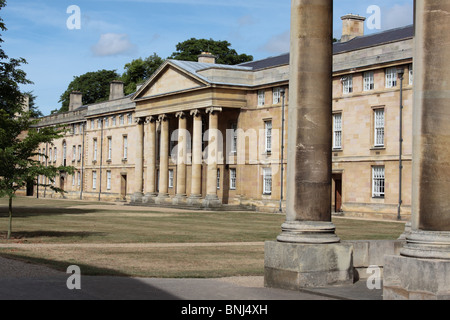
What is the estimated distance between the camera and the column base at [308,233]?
14.2 metres

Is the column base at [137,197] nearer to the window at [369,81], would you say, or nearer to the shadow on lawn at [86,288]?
the window at [369,81]

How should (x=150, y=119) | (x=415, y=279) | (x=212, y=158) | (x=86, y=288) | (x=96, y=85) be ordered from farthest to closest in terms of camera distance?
1. (x=96, y=85)
2. (x=150, y=119)
3. (x=212, y=158)
4. (x=86, y=288)
5. (x=415, y=279)

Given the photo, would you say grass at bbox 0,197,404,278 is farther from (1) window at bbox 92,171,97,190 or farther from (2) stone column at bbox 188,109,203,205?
(1) window at bbox 92,171,97,190

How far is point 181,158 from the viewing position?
68000mm

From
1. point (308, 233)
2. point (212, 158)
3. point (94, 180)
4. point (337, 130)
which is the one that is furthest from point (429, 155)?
point (94, 180)

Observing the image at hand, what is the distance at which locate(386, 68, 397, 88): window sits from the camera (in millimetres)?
49806

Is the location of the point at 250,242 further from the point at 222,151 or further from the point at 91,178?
the point at 91,178

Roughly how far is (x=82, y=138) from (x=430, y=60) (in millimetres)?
88643

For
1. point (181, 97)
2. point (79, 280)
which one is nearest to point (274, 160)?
→ point (181, 97)

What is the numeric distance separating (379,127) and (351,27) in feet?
55.4

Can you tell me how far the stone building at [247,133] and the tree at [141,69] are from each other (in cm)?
1449

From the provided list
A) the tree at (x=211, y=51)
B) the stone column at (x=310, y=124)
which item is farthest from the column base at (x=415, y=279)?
the tree at (x=211, y=51)

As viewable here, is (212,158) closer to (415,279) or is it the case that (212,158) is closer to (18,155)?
(18,155)

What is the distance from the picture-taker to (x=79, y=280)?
14.4m
